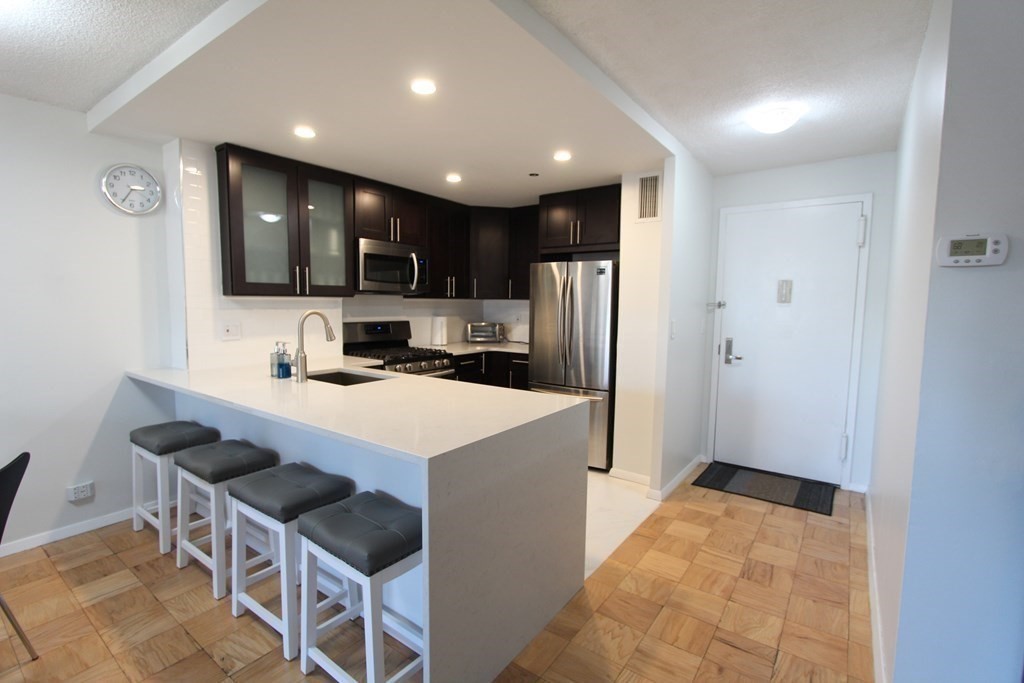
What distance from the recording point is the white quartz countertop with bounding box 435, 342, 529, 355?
14.4 feet

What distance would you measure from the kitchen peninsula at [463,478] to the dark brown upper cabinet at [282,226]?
81 centimetres

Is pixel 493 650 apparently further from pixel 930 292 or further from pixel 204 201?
pixel 204 201

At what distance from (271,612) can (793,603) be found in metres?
2.34

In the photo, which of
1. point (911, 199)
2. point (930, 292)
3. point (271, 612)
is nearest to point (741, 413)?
point (911, 199)

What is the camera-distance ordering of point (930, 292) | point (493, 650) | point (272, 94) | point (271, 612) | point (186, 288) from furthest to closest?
point (186, 288) → point (272, 94) → point (271, 612) → point (493, 650) → point (930, 292)

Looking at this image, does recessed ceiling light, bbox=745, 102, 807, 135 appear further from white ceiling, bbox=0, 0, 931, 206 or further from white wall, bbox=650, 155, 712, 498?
white wall, bbox=650, 155, 712, 498

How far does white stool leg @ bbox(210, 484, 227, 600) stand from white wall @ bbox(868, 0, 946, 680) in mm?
2546

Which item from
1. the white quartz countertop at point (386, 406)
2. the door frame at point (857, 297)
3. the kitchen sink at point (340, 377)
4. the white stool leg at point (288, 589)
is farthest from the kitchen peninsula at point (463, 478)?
the door frame at point (857, 297)

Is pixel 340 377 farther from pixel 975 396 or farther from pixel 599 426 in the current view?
pixel 975 396

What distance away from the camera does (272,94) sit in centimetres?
209

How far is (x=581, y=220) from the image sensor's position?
3766 mm

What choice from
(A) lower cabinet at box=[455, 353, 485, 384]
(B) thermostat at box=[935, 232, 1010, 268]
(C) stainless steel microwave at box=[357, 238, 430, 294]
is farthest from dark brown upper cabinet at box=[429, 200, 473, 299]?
(B) thermostat at box=[935, 232, 1010, 268]

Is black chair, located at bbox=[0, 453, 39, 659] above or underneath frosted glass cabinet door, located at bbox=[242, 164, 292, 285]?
underneath

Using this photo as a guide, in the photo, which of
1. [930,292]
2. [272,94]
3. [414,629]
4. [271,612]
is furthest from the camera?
[272,94]
